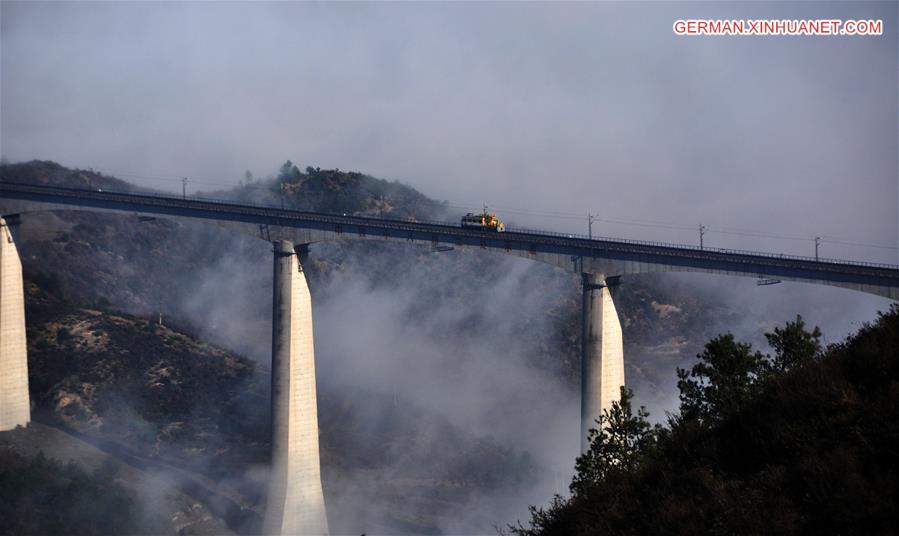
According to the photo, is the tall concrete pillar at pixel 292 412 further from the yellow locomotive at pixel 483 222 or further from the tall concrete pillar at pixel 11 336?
the tall concrete pillar at pixel 11 336

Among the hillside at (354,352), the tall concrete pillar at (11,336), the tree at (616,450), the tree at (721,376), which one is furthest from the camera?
the hillside at (354,352)

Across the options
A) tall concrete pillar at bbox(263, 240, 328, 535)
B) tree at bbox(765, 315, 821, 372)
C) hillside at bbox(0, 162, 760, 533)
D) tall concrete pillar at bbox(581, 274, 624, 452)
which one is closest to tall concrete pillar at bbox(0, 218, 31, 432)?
hillside at bbox(0, 162, 760, 533)

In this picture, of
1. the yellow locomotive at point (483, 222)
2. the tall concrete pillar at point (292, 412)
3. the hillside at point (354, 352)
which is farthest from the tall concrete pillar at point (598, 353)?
the hillside at point (354, 352)

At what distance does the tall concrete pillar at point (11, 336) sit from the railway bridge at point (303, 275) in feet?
0.27

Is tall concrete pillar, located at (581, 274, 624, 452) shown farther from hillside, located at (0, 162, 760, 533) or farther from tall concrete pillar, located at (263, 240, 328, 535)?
hillside, located at (0, 162, 760, 533)

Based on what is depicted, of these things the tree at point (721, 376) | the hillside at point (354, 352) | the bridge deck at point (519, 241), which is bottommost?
the hillside at point (354, 352)

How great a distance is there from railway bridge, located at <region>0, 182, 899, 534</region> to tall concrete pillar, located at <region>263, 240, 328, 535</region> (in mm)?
68

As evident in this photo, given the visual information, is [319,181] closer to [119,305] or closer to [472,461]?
[119,305]

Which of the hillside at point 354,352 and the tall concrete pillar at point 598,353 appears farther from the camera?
A: the hillside at point 354,352

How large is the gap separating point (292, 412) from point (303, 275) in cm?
956

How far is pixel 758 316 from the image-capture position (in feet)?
547

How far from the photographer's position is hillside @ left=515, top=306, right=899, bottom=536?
29.6 metres

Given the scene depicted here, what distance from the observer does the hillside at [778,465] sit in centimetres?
2958

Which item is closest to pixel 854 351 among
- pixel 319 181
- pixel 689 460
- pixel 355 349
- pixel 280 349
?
pixel 689 460
